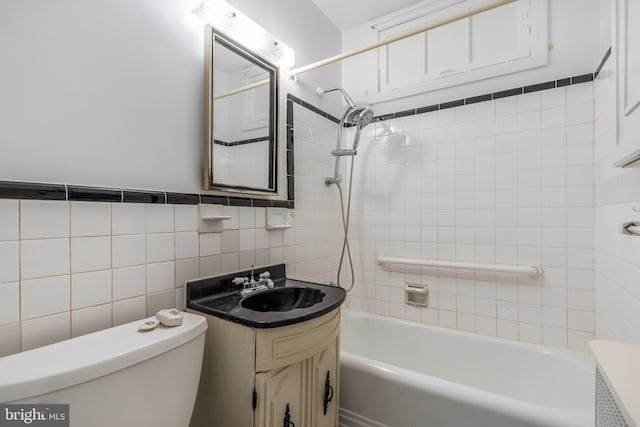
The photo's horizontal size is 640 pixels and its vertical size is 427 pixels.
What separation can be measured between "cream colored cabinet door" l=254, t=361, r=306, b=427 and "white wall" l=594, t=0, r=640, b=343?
1.17 meters

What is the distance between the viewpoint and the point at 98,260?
3.05ft

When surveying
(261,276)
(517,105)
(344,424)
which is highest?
(517,105)

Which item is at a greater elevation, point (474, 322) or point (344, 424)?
point (474, 322)

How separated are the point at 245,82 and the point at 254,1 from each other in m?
0.46

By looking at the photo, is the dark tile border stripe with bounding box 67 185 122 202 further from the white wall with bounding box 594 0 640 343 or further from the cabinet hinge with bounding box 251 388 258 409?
the white wall with bounding box 594 0 640 343

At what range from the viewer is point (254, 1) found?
153 centimetres

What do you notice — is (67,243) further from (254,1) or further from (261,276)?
(254,1)

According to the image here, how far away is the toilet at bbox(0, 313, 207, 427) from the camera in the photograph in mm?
628

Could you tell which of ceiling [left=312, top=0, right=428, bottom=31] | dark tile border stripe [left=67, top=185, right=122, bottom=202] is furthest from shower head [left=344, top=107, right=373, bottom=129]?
dark tile border stripe [left=67, top=185, right=122, bottom=202]

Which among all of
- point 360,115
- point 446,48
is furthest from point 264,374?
point 446,48

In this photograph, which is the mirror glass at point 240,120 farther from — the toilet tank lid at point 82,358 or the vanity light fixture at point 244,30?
the toilet tank lid at point 82,358

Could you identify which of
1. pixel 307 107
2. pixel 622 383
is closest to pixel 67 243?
pixel 622 383
